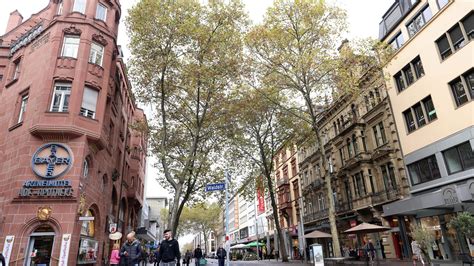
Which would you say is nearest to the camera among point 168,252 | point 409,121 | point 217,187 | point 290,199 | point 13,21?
point 168,252

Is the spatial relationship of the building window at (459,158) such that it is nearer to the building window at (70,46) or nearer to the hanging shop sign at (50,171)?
the hanging shop sign at (50,171)

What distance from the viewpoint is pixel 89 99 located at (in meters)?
18.4

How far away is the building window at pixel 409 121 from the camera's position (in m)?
21.7

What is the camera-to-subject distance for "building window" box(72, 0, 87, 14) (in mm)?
20028

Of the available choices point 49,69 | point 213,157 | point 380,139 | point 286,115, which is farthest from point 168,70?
point 380,139

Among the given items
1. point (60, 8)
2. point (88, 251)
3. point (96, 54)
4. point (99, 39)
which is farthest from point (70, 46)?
point (88, 251)

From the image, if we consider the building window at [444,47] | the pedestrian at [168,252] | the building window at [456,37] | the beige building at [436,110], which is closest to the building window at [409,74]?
the beige building at [436,110]

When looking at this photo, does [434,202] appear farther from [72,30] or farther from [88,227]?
[72,30]

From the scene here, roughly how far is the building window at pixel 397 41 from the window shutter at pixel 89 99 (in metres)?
21.6

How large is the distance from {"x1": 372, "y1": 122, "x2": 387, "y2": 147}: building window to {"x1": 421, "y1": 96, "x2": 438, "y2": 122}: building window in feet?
14.0

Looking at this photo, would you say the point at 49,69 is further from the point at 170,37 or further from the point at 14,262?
the point at 14,262

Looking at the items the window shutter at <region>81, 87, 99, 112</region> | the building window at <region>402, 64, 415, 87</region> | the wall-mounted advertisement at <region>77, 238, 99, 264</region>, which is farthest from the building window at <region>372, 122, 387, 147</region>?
the wall-mounted advertisement at <region>77, 238, 99, 264</region>

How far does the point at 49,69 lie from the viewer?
1778cm

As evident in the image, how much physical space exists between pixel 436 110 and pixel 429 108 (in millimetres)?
953
